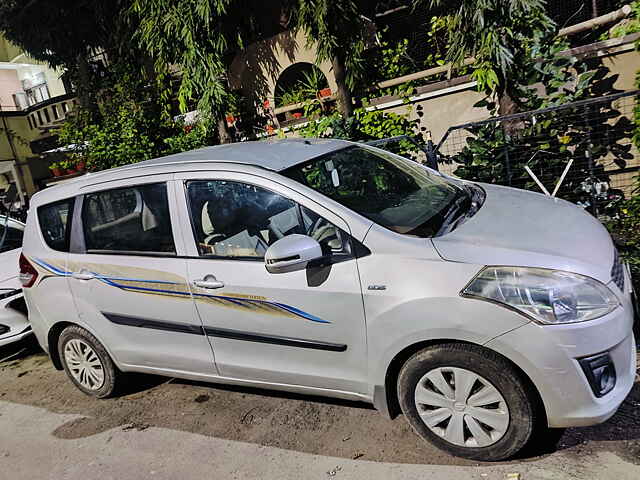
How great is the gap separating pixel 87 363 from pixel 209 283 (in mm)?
1567

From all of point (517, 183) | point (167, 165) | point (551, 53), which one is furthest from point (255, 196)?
point (551, 53)

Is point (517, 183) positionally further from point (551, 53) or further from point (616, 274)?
point (616, 274)

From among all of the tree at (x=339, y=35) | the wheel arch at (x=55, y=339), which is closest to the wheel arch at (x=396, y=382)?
the wheel arch at (x=55, y=339)

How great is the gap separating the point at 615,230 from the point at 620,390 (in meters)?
3.39

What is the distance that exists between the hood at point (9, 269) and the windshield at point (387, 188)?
3.63 m

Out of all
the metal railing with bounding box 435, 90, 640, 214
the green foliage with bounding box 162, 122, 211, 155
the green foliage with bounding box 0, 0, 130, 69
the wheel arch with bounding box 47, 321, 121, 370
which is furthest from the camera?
the green foliage with bounding box 0, 0, 130, 69

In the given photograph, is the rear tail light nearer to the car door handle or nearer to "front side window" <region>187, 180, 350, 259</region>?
the car door handle

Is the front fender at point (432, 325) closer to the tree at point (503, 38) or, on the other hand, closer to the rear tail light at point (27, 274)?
the rear tail light at point (27, 274)

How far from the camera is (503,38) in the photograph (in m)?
6.57

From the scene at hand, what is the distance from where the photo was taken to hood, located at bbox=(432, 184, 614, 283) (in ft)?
8.55

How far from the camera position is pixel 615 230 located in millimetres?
5512

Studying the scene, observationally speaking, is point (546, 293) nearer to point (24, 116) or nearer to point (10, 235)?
point (10, 235)

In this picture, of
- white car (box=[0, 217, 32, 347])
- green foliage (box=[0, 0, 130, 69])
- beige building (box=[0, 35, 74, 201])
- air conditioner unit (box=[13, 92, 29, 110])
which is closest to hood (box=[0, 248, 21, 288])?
white car (box=[0, 217, 32, 347])

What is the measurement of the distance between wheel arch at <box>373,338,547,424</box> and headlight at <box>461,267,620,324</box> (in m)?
0.25
